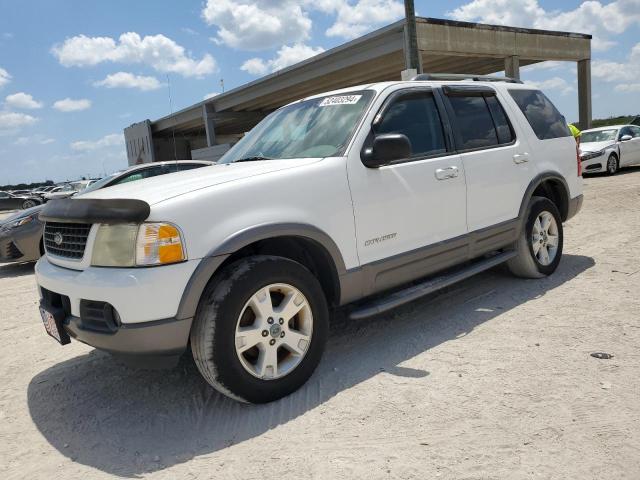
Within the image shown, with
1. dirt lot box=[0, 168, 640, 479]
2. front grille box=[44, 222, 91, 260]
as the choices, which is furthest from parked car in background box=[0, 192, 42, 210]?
front grille box=[44, 222, 91, 260]

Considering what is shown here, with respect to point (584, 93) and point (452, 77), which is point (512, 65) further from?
point (452, 77)

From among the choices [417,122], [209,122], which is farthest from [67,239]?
[209,122]

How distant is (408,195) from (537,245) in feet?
6.64

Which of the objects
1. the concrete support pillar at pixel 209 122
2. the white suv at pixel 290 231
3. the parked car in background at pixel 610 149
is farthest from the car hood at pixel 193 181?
the concrete support pillar at pixel 209 122

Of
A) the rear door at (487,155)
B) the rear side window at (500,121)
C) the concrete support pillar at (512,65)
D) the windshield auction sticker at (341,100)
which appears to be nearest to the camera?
the windshield auction sticker at (341,100)

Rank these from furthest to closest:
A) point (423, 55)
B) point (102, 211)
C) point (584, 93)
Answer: point (584, 93), point (423, 55), point (102, 211)

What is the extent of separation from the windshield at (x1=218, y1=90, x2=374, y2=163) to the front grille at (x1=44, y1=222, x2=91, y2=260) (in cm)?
138

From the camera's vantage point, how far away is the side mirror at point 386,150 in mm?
3320

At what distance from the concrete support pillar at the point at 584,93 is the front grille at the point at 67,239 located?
27.8 m

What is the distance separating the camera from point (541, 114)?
17.0ft

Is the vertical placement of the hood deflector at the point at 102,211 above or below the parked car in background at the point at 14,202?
above

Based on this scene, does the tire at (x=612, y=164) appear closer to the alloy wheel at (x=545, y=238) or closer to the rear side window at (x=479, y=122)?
the alloy wheel at (x=545, y=238)

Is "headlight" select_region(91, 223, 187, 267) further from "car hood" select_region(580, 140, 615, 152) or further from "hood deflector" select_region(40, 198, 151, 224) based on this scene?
"car hood" select_region(580, 140, 615, 152)

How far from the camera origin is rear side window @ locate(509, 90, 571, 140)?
5.01 m
